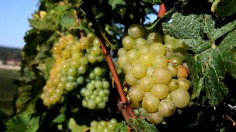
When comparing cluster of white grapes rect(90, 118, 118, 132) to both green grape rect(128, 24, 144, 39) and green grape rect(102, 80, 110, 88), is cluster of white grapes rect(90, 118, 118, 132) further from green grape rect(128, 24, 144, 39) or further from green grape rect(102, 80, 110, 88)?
green grape rect(128, 24, 144, 39)

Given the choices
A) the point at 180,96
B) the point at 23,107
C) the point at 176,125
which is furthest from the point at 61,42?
the point at 180,96

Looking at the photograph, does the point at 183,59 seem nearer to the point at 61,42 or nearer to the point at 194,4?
the point at 194,4

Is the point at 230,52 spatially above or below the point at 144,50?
below

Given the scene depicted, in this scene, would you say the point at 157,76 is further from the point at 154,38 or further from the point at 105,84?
the point at 105,84

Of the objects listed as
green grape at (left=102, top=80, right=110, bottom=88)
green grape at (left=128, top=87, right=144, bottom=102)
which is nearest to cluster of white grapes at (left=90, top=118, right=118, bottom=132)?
green grape at (left=102, top=80, right=110, bottom=88)

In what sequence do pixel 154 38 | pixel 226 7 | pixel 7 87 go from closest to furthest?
pixel 226 7 → pixel 154 38 → pixel 7 87

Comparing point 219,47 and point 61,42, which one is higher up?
A: point 61,42

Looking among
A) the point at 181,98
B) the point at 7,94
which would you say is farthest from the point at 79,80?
the point at 7,94
